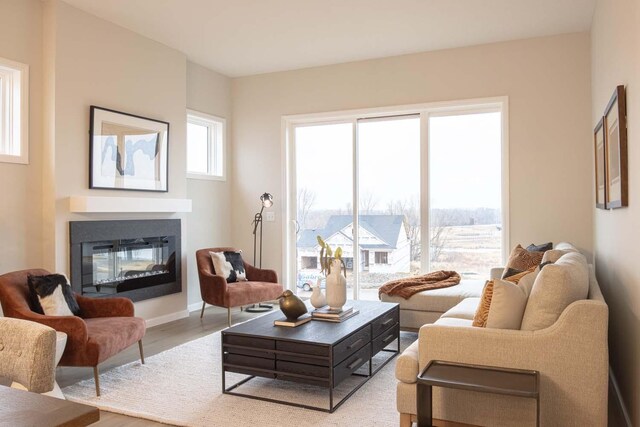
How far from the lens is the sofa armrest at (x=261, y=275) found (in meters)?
5.92

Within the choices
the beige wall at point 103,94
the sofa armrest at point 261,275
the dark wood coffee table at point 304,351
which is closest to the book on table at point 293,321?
the dark wood coffee table at point 304,351

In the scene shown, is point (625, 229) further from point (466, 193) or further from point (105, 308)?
point (105, 308)

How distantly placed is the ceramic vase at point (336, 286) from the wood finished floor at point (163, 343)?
1365mm

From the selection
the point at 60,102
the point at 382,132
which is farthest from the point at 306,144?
the point at 60,102

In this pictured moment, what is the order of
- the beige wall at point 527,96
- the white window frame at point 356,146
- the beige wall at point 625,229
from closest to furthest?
the beige wall at point 625,229 < the beige wall at point 527,96 < the white window frame at point 356,146

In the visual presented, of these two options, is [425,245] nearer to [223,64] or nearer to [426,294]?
[426,294]

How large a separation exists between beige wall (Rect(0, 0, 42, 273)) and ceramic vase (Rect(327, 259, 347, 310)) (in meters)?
2.55

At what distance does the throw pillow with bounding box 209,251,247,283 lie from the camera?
565cm

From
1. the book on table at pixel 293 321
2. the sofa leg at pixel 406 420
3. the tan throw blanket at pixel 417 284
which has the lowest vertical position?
the sofa leg at pixel 406 420

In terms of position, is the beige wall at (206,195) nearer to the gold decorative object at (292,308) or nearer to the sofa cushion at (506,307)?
the gold decorative object at (292,308)

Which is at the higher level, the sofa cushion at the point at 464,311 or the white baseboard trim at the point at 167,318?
the sofa cushion at the point at 464,311

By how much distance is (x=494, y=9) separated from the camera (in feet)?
15.1

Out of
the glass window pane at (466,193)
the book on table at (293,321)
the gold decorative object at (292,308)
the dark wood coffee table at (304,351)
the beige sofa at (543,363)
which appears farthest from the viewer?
the glass window pane at (466,193)

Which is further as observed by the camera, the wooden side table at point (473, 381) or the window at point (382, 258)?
the window at point (382, 258)
